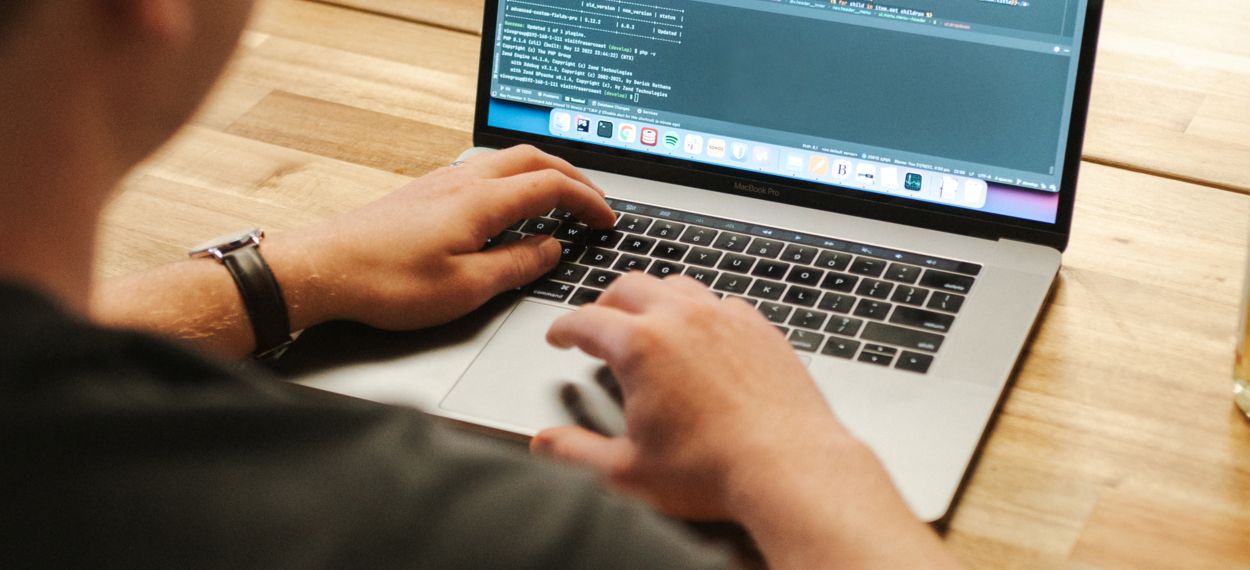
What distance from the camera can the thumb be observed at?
943mm

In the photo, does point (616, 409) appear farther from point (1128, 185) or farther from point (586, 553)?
point (1128, 185)

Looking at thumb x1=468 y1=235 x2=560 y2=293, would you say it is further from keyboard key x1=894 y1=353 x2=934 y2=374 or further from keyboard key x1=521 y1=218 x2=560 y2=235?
keyboard key x1=894 y1=353 x2=934 y2=374

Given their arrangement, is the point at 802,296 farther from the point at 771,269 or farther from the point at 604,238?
the point at 604,238

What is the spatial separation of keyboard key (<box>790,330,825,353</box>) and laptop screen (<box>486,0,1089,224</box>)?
0.17m

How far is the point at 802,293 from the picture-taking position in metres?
0.95

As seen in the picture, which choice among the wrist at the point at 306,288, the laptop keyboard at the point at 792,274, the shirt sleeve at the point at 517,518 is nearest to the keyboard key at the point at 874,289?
the laptop keyboard at the point at 792,274

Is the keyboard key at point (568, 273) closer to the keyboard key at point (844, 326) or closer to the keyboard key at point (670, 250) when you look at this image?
the keyboard key at point (670, 250)

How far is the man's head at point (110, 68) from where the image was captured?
18.5 inches

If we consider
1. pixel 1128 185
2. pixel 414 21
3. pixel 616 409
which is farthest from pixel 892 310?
pixel 414 21

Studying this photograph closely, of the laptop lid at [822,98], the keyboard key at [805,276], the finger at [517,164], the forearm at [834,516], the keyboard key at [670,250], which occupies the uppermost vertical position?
the laptop lid at [822,98]

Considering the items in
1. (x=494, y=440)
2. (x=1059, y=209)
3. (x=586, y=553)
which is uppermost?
(x=586, y=553)

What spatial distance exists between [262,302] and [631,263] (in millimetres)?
285

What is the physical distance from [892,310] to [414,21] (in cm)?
76

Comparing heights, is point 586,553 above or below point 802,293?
above
